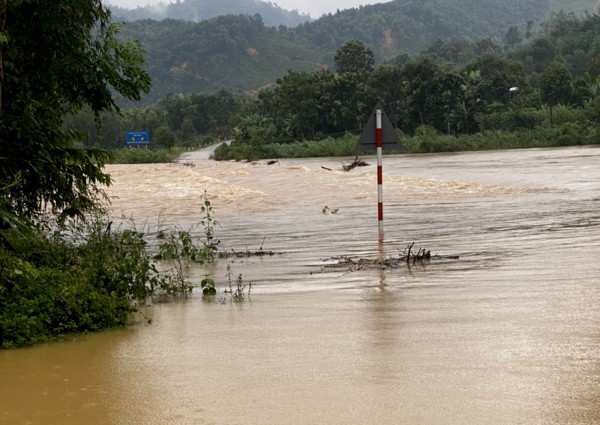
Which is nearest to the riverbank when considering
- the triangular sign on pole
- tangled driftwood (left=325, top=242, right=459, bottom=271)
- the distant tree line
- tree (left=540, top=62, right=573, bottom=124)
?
the distant tree line

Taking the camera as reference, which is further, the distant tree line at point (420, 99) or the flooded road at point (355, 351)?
the distant tree line at point (420, 99)

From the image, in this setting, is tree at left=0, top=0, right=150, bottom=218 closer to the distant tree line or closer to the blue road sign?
the distant tree line

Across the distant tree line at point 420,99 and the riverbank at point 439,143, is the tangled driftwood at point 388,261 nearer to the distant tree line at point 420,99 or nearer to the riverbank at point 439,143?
the riverbank at point 439,143

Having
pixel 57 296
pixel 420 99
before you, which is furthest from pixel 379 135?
pixel 420 99

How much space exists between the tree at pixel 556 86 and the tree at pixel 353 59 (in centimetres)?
2195

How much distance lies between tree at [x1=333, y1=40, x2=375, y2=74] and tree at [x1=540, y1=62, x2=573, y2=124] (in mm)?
21949

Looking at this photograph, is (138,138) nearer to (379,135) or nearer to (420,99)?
(420,99)

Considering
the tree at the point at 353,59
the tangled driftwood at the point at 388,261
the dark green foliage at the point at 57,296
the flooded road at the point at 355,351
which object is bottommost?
the tangled driftwood at the point at 388,261

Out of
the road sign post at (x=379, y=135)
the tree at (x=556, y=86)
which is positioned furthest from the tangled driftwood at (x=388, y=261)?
the tree at (x=556, y=86)

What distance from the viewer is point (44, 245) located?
9.54 metres

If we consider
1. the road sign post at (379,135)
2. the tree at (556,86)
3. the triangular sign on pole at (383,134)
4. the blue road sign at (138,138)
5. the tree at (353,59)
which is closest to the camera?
the road sign post at (379,135)

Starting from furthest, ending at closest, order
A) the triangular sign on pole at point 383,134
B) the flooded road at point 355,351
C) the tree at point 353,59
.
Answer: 1. the tree at point 353,59
2. the triangular sign on pole at point 383,134
3. the flooded road at point 355,351

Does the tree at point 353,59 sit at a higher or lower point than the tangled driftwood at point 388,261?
higher

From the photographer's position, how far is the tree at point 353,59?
95188 millimetres
